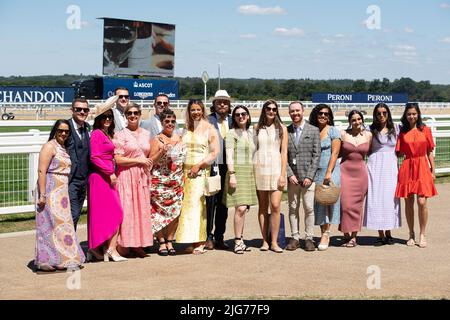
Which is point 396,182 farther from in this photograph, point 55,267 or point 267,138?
point 55,267

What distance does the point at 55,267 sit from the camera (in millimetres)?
7910

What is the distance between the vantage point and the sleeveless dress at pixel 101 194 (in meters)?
8.32

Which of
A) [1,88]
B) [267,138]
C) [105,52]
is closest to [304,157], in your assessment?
[267,138]

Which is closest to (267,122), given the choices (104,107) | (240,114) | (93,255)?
(240,114)

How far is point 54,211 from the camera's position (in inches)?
313

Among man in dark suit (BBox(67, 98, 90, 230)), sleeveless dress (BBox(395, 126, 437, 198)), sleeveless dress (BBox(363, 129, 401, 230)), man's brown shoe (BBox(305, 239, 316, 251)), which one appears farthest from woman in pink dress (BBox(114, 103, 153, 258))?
sleeveless dress (BBox(395, 126, 437, 198))

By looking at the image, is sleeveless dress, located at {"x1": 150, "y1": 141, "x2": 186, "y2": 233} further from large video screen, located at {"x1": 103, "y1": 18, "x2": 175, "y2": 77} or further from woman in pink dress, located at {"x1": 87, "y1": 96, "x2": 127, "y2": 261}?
large video screen, located at {"x1": 103, "y1": 18, "x2": 175, "y2": 77}

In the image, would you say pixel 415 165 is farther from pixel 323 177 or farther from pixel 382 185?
pixel 323 177

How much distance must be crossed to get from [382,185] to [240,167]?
1815 mm

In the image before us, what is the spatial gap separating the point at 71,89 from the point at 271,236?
125 feet

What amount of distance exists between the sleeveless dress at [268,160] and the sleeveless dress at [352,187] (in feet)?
3.11

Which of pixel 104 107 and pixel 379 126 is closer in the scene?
pixel 104 107

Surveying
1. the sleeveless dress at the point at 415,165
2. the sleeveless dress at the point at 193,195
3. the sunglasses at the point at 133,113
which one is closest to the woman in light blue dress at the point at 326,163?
the sleeveless dress at the point at 415,165

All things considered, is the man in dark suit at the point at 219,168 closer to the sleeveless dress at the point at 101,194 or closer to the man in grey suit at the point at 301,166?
the man in grey suit at the point at 301,166
